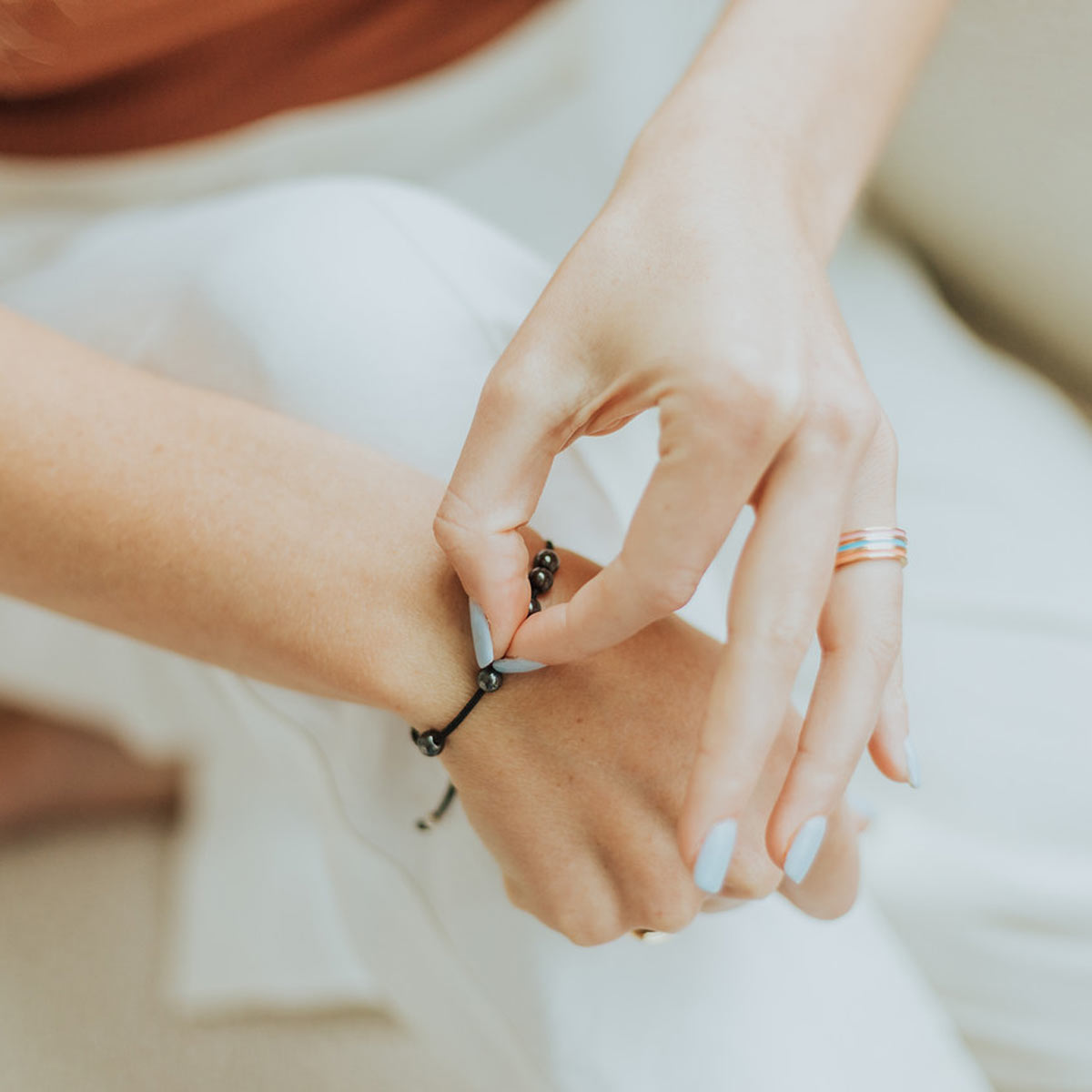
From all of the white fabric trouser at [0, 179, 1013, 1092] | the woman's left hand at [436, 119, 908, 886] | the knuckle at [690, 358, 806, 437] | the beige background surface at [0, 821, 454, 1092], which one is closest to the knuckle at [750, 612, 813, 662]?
the woman's left hand at [436, 119, 908, 886]

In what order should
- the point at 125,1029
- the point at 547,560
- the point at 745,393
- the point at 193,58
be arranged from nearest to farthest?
the point at 745,393, the point at 547,560, the point at 193,58, the point at 125,1029

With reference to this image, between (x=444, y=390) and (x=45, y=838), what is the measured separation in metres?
1.15

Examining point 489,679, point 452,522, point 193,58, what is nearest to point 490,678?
point 489,679

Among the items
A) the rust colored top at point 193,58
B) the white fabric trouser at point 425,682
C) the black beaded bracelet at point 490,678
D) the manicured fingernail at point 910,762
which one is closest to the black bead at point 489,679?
the black beaded bracelet at point 490,678

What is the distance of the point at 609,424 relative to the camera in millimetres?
598

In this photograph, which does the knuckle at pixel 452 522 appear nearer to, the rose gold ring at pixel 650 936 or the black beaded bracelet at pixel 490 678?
the black beaded bracelet at pixel 490 678

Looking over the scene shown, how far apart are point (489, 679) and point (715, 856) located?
17 centimetres

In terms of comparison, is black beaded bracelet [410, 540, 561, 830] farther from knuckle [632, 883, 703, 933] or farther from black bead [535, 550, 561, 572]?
knuckle [632, 883, 703, 933]

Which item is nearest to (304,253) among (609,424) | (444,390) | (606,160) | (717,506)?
(444,390)

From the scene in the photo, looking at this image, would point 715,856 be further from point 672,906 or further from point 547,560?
point 547,560

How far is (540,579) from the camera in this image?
60 centimetres

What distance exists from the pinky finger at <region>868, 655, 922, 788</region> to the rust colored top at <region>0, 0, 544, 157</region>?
2.63ft

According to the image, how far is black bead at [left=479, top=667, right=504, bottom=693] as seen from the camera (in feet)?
1.98

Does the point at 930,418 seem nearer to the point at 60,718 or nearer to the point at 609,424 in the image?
the point at 609,424
